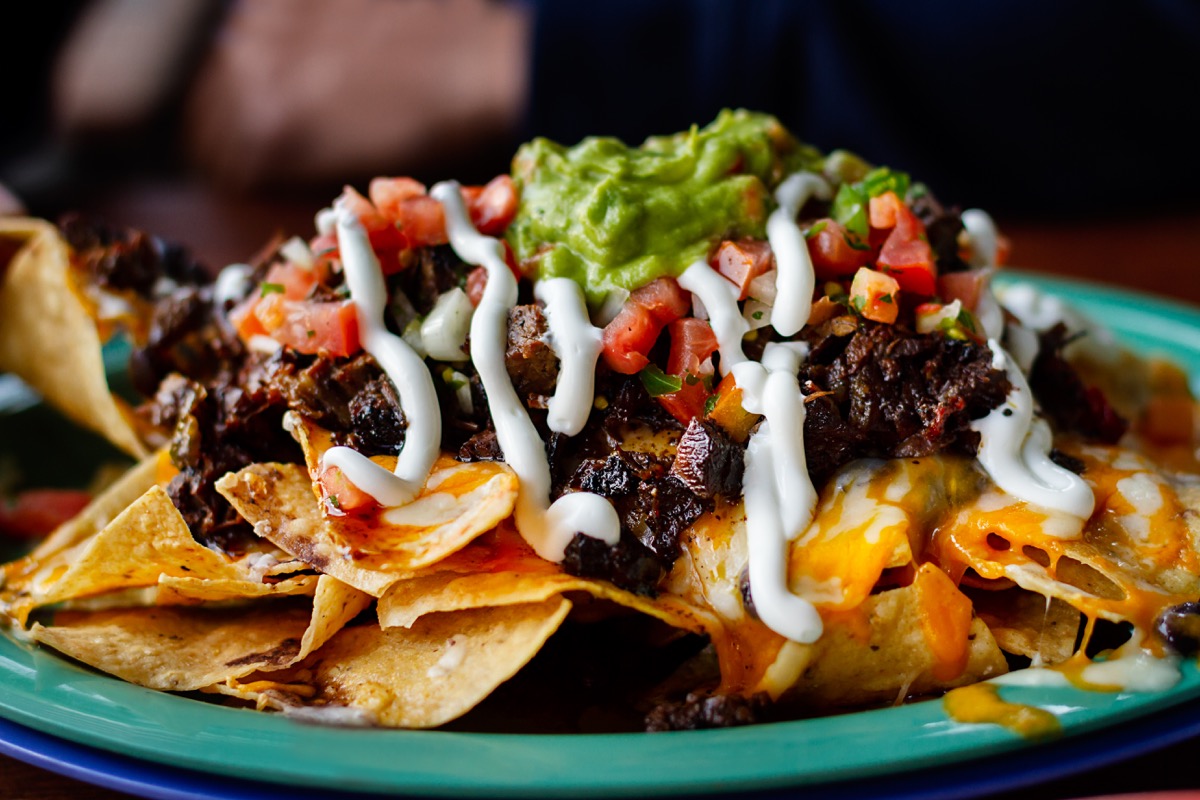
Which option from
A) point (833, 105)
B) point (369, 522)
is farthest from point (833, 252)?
point (833, 105)

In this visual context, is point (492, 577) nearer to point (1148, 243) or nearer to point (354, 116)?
point (1148, 243)

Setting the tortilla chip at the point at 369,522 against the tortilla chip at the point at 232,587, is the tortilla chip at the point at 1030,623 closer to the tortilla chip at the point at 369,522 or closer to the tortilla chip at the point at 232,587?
the tortilla chip at the point at 369,522

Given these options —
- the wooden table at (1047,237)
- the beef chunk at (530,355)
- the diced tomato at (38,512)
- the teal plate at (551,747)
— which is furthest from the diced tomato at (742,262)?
the wooden table at (1047,237)

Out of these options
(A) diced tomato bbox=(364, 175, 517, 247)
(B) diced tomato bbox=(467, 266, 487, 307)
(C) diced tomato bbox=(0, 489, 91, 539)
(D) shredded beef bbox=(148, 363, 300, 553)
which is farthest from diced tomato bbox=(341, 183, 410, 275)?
(C) diced tomato bbox=(0, 489, 91, 539)

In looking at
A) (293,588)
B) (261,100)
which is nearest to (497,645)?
(293,588)

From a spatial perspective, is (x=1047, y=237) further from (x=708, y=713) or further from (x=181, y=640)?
(x=181, y=640)
